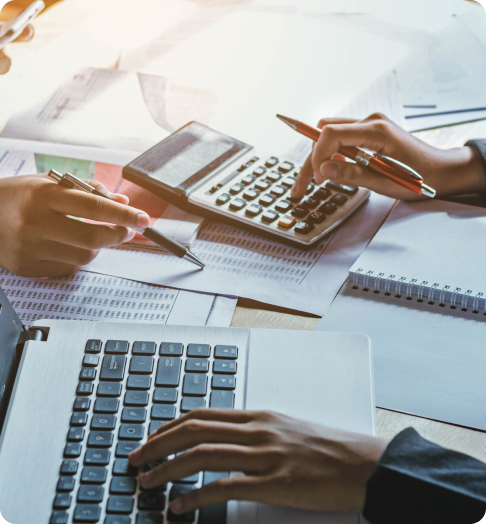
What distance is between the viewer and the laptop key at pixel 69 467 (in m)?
0.38

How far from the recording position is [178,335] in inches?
18.7

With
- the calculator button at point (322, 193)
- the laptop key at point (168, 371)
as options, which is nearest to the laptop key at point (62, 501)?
the laptop key at point (168, 371)

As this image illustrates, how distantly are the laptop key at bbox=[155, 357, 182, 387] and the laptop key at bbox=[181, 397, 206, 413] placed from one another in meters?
0.02

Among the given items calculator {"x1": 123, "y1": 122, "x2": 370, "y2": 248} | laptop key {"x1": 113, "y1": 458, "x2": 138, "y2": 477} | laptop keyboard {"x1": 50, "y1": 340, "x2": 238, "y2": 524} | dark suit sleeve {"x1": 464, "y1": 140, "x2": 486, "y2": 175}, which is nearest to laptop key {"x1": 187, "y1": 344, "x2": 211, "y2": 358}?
laptop keyboard {"x1": 50, "y1": 340, "x2": 238, "y2": 524}

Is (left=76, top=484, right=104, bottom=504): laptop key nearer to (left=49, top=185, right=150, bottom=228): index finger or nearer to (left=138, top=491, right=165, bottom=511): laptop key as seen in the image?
(left=138, top=491, right=165, bottom=511): laptop key

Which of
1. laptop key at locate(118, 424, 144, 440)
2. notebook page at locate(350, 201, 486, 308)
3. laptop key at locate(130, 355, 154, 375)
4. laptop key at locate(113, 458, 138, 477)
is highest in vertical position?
notebook page at locate(350, 201, 486, 308)

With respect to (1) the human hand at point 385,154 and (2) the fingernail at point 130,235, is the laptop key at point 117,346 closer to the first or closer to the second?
(2) the fingernail at point 130,235

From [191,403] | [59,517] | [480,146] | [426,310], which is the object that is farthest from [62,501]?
[480,146]

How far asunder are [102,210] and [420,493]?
39cm

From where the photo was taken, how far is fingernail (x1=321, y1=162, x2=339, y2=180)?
0.67 meters

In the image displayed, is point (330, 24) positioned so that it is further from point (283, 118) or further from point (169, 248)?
point (169, 248)

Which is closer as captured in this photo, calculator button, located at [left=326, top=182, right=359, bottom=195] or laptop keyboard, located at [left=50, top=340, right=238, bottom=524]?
laptop keyboard, located at [left=50, top=340, right=238, bottom=524]

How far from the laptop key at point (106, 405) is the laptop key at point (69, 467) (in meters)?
0.04

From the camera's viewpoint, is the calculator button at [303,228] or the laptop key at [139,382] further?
the calculator button at [303,228]
